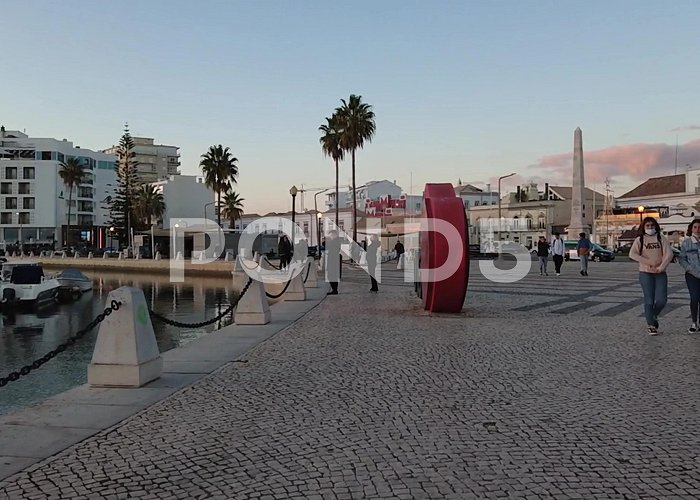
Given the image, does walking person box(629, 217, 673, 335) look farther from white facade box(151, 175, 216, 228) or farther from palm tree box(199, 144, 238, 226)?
white facade box(151, 175, 216, 228)

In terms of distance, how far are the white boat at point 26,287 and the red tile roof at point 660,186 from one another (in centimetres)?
8669

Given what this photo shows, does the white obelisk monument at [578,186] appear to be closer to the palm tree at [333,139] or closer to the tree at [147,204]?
the palm tree at [333,139]

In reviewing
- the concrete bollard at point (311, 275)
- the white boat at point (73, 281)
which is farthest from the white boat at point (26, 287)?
the concrete bollard at point (311, 275)

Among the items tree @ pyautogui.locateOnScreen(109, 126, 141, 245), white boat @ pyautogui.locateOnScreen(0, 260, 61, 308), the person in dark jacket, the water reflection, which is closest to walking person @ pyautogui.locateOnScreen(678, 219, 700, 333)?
the water reflection

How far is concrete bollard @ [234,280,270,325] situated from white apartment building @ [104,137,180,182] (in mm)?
122779

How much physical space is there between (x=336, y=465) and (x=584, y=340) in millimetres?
Answer: 7039

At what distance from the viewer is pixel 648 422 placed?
5.74m

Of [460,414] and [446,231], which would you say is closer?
[460,414]

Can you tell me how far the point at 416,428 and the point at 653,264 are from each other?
6887 millimetres

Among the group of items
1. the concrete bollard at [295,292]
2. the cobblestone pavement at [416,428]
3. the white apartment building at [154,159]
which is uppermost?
the white apartment building at [154,159]

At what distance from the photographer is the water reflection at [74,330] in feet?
34.7

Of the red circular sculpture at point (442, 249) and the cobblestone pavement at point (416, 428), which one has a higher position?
the red circular sculpture at point (442, 249)

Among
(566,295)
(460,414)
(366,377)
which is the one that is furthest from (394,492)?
(566,295)

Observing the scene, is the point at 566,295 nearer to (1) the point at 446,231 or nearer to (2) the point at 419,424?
(1) the point at 446,231
